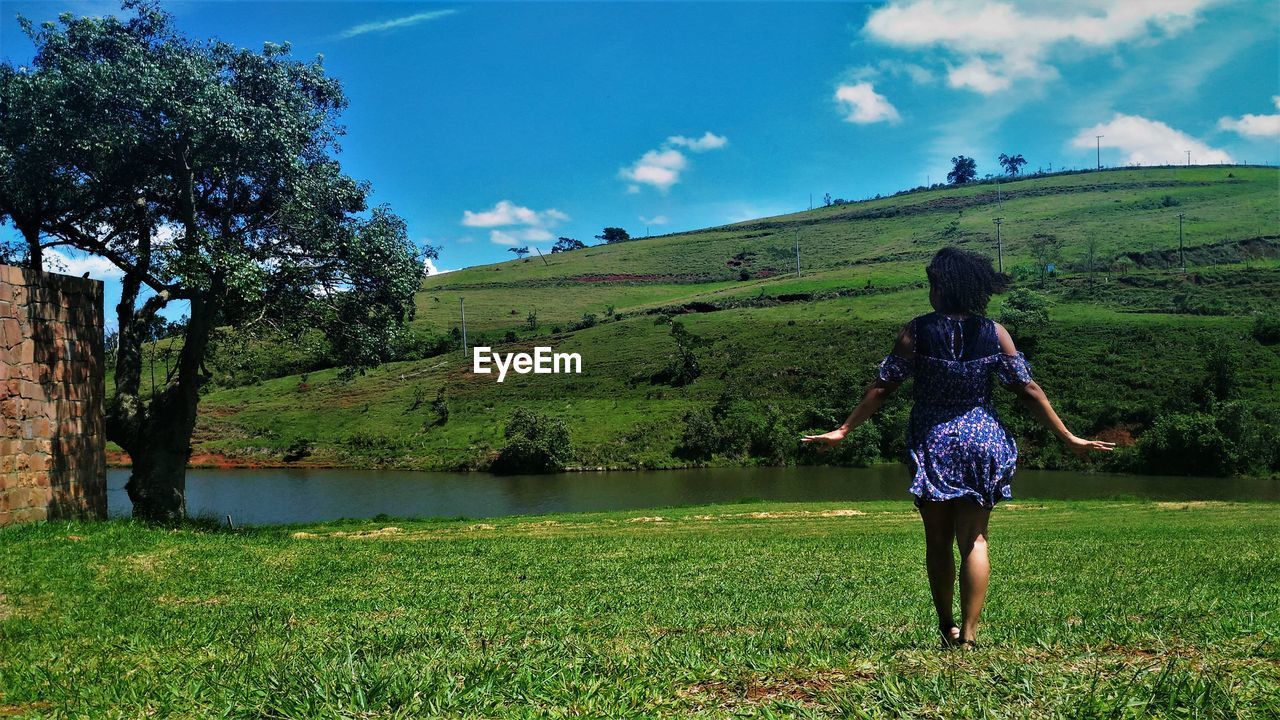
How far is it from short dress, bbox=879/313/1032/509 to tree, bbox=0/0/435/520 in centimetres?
1323

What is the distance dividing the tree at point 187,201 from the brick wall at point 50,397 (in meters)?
2.17

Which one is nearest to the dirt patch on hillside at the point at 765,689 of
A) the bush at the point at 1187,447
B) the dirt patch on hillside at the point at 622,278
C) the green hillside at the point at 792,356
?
the green hillside at the point at 792,356

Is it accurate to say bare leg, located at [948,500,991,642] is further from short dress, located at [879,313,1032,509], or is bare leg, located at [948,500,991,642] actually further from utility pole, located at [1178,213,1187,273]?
utility pole, located at [1178,213,1187,273]

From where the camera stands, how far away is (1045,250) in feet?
340

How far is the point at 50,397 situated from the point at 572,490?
3413cm

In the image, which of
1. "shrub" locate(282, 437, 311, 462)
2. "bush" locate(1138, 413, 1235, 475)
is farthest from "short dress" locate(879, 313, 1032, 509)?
"shrub" locate(282, 437, 311, 462)

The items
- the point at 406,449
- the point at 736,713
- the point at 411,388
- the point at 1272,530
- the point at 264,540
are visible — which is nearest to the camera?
the point at 736,713

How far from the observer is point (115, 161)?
15.1 meters

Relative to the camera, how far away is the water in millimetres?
38156

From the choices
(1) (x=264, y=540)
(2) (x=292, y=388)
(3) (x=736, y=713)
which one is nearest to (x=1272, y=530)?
(3) (x=736, y=713)

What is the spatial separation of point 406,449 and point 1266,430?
5820 centimetres

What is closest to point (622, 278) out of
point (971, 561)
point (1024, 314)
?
point (1024, 314)

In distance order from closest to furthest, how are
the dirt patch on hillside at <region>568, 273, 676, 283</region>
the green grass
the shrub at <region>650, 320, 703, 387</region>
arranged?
the green grass, the shrub at <region>650, 320, 703, 387</region>, the dirt patch on hillside at <region>568, 273, 676, 283</region>

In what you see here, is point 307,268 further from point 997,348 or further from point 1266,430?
point 1266,430
